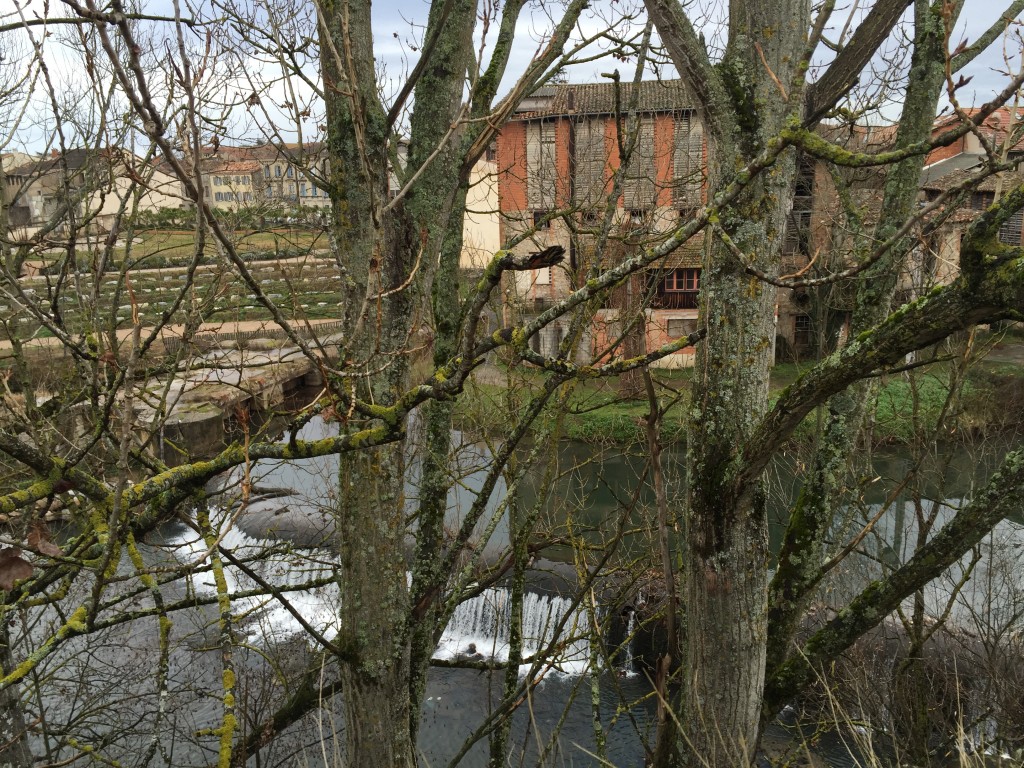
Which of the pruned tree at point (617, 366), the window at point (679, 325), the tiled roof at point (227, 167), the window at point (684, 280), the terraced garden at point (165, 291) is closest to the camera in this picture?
the pruned tree at point (617, 366)

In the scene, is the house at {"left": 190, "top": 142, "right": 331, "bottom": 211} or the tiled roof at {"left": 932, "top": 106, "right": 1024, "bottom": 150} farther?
the house at {"left": 190, "top": 142, "right": 331, "bottom": 211}

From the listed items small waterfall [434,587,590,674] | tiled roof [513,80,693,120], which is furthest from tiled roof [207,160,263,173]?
tiled roof [513,80,693,120]

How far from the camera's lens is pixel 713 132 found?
2811 mm

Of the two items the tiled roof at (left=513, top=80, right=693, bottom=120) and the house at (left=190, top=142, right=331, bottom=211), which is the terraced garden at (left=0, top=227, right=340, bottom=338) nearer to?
the house at (left=190, top=142, right=331, bottom=211)

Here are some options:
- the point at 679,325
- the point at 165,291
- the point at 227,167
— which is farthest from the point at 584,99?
the point at 227,167

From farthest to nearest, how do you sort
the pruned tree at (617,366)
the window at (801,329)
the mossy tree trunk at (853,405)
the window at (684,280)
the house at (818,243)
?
the window at (801,329) < the window at (684,280) < the house at (818,243) < the mossy tree trunk at (853,405) < the pruned tree at (617,366)

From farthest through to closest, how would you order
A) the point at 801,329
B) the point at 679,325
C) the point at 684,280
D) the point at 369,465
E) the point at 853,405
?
the point at 801,329
the point at 684,280
the point at 679,325
the point at 853,405
the point at 369,465

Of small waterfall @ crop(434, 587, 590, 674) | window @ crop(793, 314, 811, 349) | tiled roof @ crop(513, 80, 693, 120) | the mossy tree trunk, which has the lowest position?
small waterfall @ crop(434, 587, 590, 674)

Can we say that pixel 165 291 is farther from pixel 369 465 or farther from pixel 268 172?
pixel 369 465

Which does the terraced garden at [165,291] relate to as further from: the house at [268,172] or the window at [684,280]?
the window at [684,280]

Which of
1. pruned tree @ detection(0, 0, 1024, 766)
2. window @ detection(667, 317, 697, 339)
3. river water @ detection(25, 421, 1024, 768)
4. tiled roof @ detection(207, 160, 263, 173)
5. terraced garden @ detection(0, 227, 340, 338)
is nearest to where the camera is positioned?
pruned tree @ detection(0, 0, 1024, 766)

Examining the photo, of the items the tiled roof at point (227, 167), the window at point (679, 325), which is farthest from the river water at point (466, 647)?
the window at point (679, 325)

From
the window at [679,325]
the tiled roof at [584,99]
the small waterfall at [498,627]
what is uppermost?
the tiled roof at [584,99]

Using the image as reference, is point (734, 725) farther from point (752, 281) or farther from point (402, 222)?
point (402, 222)
